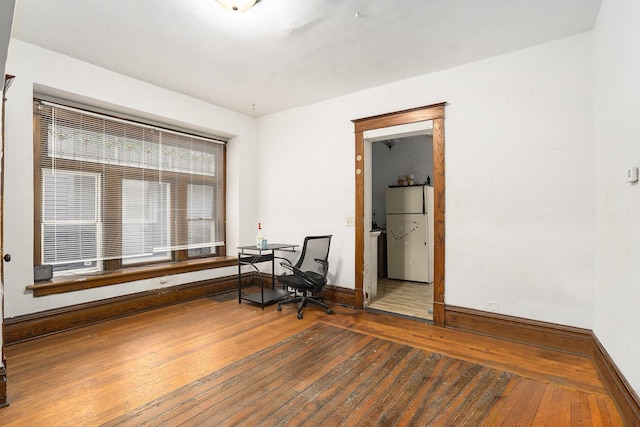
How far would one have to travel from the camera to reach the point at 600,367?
7.92 feet

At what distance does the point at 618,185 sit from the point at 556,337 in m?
1.52

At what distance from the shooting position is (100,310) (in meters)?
3.56

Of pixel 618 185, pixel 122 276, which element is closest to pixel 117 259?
pixel 122 276

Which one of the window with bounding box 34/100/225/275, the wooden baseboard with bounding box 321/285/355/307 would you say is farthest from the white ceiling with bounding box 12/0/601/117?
the wooden baseboard with bounding box 321/285/355/307

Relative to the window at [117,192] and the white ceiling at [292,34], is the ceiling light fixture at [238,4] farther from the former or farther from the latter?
the window at [117,192]

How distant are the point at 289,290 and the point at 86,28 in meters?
3.79

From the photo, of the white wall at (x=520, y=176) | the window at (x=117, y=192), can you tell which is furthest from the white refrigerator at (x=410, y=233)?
the window at (x=117, y=192)

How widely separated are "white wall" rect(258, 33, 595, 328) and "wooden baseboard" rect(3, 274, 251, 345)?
3.38m

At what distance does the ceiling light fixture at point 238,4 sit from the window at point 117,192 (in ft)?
7.74

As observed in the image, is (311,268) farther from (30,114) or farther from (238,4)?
(30,114)

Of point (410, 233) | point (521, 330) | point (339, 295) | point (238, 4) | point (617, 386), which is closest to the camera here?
point (617, 386)

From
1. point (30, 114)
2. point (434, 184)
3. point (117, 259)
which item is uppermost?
point (30, 114)

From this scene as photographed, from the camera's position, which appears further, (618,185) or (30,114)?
(30,114)

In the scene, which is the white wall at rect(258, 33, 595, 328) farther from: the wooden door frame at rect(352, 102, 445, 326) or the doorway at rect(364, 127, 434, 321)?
the doorway at rect(364, 127, 434, 321)
